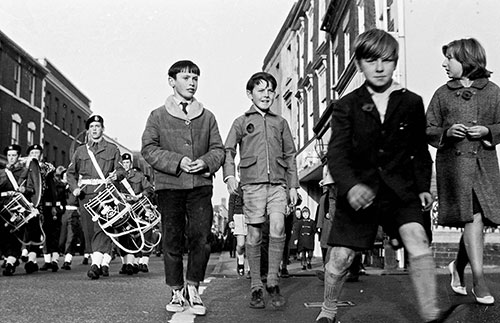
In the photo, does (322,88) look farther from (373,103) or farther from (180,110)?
(373,103)

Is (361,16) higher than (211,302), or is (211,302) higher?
(361,16)

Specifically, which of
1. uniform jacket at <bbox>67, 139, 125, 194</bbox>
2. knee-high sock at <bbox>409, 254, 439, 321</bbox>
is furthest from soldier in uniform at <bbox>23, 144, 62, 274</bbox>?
knee-high sock at <bbox>409, 254, 439, 321</bbox>

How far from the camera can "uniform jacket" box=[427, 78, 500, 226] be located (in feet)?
18.1

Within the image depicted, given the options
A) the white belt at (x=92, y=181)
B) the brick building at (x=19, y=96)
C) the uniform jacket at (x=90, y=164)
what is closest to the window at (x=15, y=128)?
the brick building at (x=19, y=96)

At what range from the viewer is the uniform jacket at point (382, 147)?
13.0 feet

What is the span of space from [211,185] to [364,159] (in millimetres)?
2070

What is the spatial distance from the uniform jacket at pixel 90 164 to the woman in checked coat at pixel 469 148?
210 inches

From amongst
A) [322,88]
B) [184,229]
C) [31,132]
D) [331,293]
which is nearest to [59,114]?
[31,132]

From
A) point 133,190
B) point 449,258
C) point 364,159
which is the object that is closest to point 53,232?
point 133,190

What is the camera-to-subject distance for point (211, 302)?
628cm

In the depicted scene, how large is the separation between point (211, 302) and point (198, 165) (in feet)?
4.78

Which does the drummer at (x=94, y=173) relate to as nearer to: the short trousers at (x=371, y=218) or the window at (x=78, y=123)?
the short trousers at (x=371, y=218)

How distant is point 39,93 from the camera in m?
43.3

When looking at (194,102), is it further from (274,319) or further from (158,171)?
(274,319)
